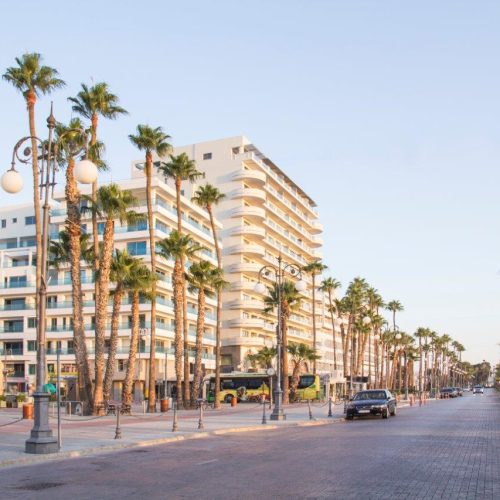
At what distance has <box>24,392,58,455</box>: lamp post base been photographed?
16.1m

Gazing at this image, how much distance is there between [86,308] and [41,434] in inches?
2130

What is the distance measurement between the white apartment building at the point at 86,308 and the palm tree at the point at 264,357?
5.41 metres

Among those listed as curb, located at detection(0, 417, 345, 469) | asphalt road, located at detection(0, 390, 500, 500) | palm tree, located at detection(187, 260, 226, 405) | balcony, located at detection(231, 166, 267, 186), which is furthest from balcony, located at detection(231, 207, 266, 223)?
asphalt road, located at detection(0, 390, 500, 500)

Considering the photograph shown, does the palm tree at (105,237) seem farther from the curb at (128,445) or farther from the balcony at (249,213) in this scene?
the balcony at (249,213)

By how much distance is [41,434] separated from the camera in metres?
16.3

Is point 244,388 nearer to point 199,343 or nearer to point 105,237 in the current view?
point 199,343

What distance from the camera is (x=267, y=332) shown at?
9381 cm

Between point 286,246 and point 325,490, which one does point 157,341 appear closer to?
point 286,246

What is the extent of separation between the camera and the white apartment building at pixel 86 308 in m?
68.6

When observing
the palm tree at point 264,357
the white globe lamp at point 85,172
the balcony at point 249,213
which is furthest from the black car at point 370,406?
the balcony at point 249,213

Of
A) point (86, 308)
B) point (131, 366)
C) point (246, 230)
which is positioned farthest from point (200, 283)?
point (246, 230)

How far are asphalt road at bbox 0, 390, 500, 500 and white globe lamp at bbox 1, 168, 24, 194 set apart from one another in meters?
5.82

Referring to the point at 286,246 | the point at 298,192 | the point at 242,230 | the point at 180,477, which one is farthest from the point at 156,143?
the point at 298,192

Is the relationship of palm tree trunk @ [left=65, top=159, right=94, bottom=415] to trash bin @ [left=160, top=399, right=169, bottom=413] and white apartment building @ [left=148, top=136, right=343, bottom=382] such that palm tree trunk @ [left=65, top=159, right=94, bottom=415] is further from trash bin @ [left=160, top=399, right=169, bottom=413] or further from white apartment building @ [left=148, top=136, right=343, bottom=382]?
white apartment building @ [left=148, top=136, right=343, bottom=382]
